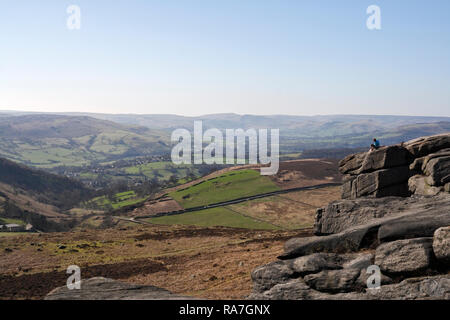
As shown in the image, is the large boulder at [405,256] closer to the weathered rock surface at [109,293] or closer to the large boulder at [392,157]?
the weathered rock surface at [109,293]

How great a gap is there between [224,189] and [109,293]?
130 meters

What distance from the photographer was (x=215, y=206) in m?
132

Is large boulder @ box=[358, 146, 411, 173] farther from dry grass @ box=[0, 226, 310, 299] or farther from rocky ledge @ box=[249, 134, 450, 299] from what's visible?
dry grass @ box=[0, 226, 310, 299]

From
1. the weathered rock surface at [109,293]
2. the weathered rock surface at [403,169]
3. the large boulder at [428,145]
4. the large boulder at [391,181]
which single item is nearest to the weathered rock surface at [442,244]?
the weathered rock surface at [403,169]

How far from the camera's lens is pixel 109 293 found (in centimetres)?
2150

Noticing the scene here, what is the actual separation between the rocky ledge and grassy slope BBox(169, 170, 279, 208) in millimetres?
109522

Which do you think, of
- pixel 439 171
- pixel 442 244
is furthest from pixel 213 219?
pixel 442 244

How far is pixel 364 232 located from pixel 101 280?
17994mm

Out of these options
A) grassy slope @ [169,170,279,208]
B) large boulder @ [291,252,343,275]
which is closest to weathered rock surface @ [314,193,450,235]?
large boulder @ [291,252,343,275]

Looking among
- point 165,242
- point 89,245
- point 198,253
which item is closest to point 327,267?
point 198,253

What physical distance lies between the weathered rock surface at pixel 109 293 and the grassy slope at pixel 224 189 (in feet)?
378

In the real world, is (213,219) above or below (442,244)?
below

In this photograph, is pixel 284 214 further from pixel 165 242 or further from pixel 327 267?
Result: pixel 327 267

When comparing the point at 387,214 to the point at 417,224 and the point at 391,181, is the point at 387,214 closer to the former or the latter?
the point at 417,224
